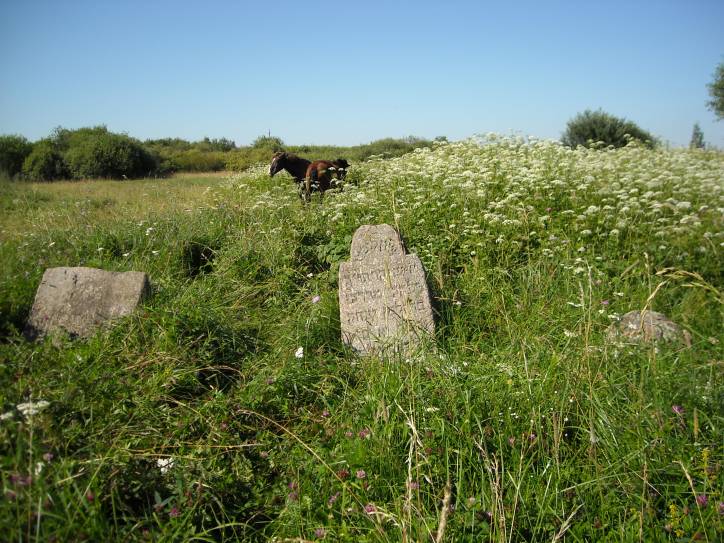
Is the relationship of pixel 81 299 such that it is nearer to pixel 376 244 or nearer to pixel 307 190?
pixel 376 244

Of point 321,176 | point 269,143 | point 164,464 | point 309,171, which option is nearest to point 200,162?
point 269,143

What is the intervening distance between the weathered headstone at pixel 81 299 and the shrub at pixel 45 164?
1759cm

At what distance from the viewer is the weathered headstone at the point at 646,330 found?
9.02 ft

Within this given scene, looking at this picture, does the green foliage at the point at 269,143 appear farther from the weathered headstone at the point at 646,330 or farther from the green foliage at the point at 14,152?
the weathered headstone at the point at 646,330

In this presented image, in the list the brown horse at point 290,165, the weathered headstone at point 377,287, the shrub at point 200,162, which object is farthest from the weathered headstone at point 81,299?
the shrub at point 200,162

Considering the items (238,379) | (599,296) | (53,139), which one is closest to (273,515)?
(238,379)

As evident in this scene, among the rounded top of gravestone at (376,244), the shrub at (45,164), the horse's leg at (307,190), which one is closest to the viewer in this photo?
the rounded top of gravestone at (376,244)

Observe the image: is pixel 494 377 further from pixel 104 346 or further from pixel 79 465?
pixel 104 346

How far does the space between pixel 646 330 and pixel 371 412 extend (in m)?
2.07

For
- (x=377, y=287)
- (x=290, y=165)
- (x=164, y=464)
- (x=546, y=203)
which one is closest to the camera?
(x=164, y=464)

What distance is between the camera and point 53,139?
1992cm

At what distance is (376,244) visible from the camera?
385 cm

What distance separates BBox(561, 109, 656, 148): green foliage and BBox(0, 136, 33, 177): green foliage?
2291 centimetres

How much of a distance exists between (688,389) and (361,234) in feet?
8.33
